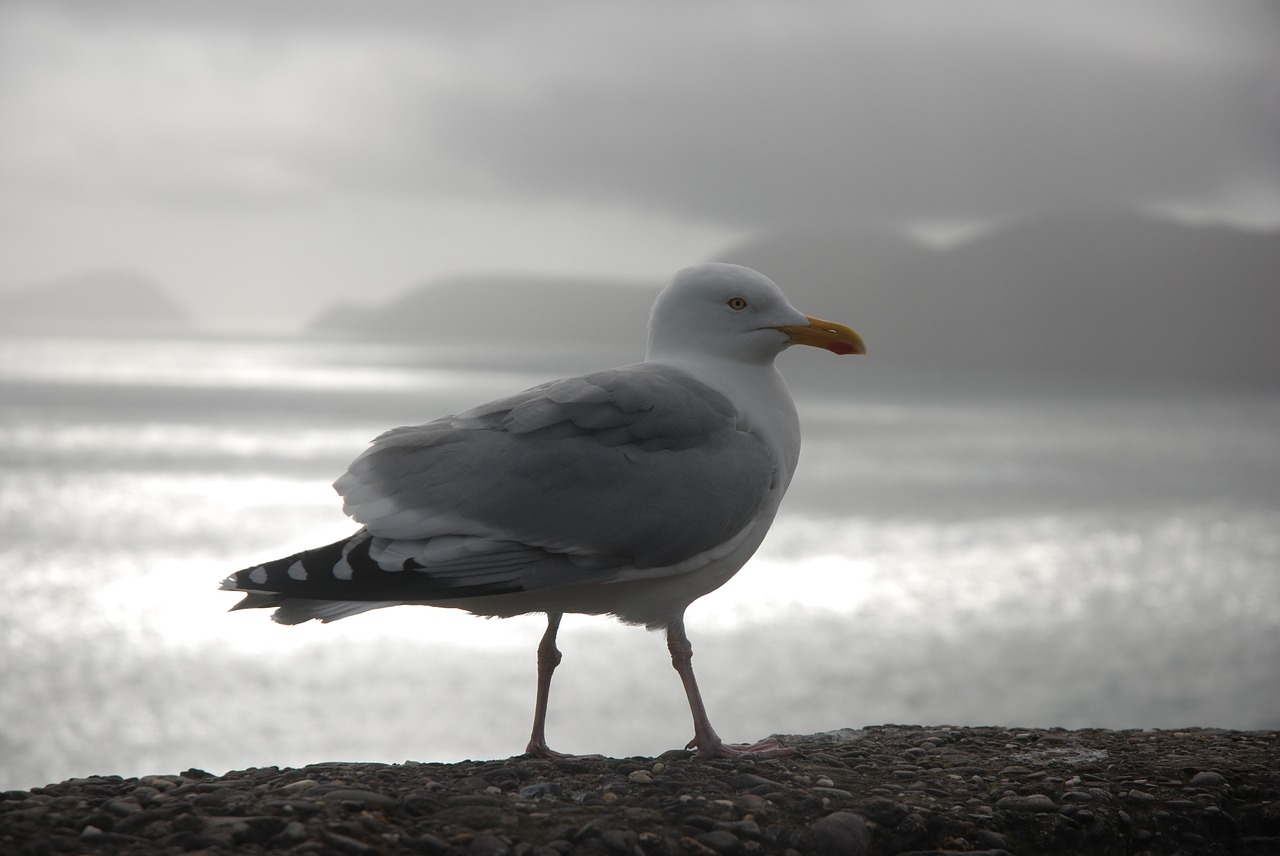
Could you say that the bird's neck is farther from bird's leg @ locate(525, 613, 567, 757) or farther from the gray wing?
bird's leg @ locate(525, 613, 567, 757)

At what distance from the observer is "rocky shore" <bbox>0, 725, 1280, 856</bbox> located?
4.50m

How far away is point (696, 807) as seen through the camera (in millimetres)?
4984

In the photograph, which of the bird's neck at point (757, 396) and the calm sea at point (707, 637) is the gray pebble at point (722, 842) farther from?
the calm sea at point (707, 637)

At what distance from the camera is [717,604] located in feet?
170

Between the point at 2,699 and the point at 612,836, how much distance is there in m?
41.8

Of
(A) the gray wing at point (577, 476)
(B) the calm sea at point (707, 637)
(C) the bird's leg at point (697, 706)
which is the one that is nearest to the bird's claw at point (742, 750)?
(C) the bird's leg at point (697, 706)

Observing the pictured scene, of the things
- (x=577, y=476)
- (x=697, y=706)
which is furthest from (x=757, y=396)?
(x=697, y=706)

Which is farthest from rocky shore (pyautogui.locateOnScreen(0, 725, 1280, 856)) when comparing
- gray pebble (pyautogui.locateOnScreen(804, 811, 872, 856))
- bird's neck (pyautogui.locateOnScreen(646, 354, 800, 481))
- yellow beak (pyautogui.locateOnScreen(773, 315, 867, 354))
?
yellow beak (pyautogui.locateOnScreen(773, 315, 867, 354))

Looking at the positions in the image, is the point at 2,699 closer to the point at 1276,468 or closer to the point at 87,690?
the point at 87,690

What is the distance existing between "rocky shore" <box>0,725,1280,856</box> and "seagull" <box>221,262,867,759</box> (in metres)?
0.55

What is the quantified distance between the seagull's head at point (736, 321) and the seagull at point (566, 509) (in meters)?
0.27

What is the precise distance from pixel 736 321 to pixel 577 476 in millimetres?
1471

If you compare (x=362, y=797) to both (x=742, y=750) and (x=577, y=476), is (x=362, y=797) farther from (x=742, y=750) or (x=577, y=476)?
(x=742, y=750)

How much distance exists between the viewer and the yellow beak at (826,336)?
6.41 meters
